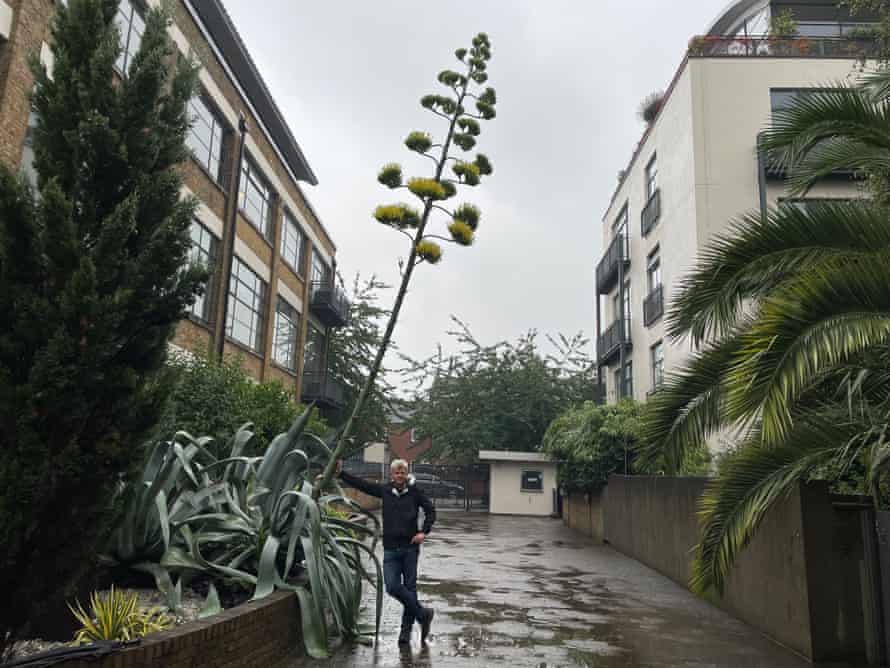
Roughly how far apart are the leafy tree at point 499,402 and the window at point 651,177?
1579 cm

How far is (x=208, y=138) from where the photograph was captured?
65.9 feet

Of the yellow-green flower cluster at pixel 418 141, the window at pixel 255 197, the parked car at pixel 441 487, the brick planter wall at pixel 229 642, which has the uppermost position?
the window at pixel 255 197

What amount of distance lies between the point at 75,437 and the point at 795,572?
6.67 m

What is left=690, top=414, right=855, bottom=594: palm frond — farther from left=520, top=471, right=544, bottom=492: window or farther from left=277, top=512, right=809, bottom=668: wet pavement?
left=520, top=471, right=544, bottom=492: window

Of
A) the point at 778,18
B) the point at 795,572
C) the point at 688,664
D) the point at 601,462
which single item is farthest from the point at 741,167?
the point at 688,664

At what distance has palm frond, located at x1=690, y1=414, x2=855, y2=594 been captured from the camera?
6348 millimetres

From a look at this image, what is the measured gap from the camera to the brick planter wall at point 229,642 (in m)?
4.21

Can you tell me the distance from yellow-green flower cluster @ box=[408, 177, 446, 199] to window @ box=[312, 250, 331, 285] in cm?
2583

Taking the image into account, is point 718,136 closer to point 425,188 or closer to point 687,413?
point 687,413

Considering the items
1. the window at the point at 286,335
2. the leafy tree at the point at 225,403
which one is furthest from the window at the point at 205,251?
the window at the point at 286,335

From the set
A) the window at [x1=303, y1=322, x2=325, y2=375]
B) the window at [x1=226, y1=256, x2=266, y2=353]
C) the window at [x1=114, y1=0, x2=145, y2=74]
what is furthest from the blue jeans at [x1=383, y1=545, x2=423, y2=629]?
the window at [x1=303, y1=322, x2=325, y2=375]

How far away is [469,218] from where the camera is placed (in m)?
7.11

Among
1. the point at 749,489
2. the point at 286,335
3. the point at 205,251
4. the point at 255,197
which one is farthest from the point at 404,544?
the point at 286,335

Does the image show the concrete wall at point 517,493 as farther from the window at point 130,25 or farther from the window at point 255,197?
the window at point 130,25
